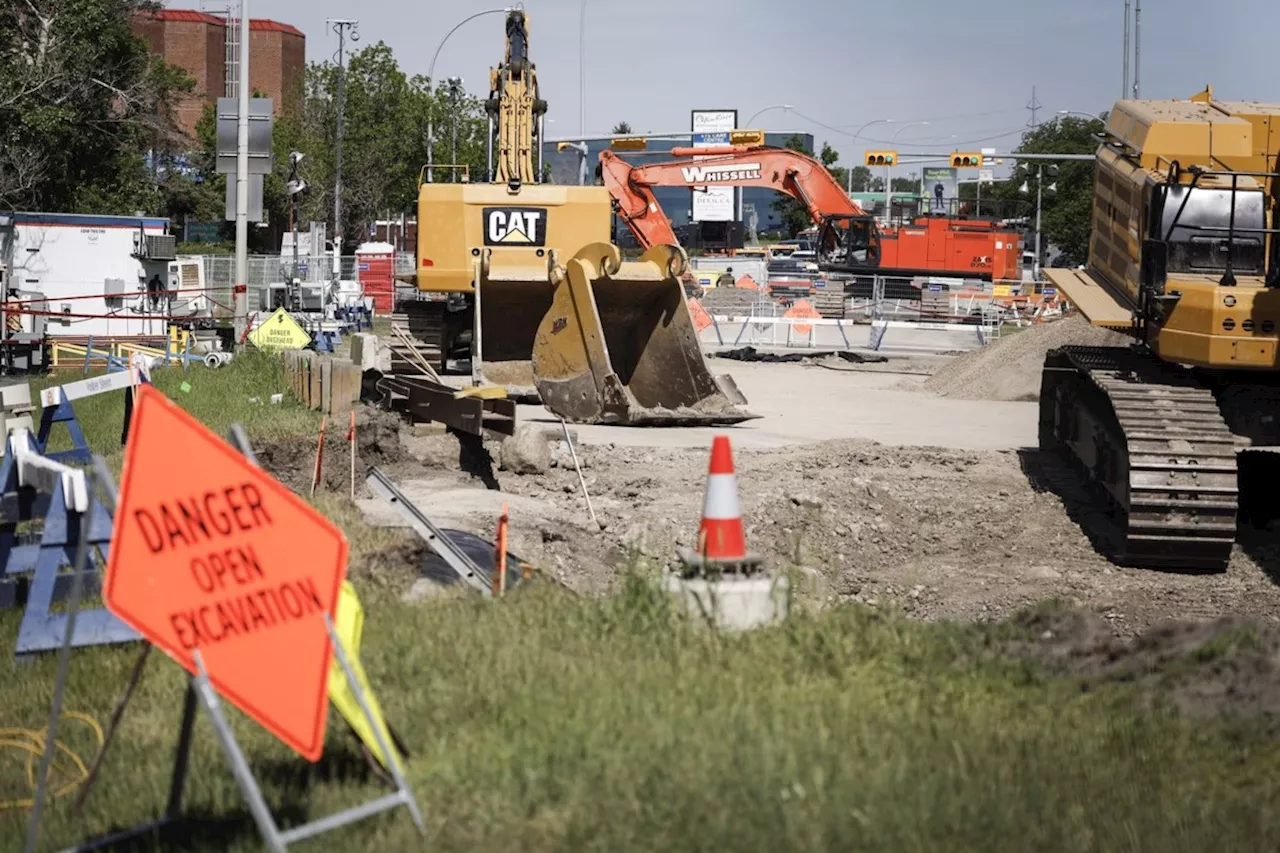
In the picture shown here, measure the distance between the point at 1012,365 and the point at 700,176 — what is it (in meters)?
8.47

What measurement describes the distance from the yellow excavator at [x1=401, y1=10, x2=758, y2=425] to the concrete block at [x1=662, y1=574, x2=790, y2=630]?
10759mm

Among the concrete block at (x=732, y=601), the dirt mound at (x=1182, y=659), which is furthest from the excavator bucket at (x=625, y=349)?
the dirt mound at (x=1182, y=659)

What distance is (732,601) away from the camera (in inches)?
281

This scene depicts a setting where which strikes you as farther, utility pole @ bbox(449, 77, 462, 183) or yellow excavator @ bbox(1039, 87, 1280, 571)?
utility pole @ bbox(449, 77, 462, 183)

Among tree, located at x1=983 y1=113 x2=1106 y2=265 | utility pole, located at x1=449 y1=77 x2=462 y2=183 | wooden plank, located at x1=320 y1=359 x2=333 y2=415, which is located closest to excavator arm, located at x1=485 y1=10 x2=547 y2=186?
wooden plank, located at x1=320 y1=359 x2=333 y2=415

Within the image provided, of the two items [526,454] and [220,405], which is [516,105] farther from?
[526,454]

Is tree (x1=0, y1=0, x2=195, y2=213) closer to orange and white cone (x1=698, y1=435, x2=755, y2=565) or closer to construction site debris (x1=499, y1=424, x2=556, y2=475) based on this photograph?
construction site debris (x1=499, y1=424, x2=556, y2=475)

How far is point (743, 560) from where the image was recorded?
7285mm

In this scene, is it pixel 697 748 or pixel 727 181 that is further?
pixel 727 181

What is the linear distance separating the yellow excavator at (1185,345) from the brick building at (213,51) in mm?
97046

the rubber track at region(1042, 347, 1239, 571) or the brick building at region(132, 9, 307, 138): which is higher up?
the brick building at region(132, 9, 307, 138)

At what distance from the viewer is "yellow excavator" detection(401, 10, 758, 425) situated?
18.3 meters

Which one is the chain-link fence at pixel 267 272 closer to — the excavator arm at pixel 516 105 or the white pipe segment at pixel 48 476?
the excavator arm at pixel 516 105

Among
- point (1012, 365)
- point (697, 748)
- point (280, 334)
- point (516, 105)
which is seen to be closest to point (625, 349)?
point (516, 105)
